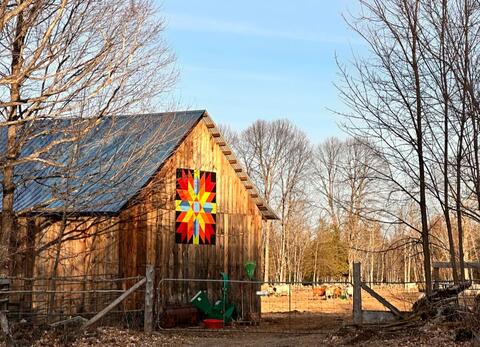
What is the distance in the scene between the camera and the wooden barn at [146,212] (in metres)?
17.3

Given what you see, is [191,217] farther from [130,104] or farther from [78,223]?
[130,104]

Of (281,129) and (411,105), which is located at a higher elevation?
(281,129)

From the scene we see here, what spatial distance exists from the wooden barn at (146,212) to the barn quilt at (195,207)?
0.03 metres

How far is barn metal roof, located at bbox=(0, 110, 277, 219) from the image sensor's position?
15742 millimetres

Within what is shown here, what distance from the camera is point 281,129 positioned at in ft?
172

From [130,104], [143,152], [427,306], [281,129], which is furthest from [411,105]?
[281,129]

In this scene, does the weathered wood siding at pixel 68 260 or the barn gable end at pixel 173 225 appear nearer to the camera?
the weathered wood siding at pixel 68 260

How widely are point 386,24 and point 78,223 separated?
1032cm

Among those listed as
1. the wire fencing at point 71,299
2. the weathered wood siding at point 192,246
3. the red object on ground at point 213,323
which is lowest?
the red object on ground at point 213,323

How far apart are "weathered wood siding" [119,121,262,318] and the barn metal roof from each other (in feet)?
2.08

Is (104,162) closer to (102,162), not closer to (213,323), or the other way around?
(102,162)

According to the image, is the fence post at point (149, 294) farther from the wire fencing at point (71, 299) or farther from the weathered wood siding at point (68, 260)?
the weathered wood siding at point (68, 260)

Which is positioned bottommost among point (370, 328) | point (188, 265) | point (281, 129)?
point (370, 328)

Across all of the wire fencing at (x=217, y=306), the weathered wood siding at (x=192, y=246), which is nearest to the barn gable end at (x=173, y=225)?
the weathered wood siding at (x=192, y=246)
